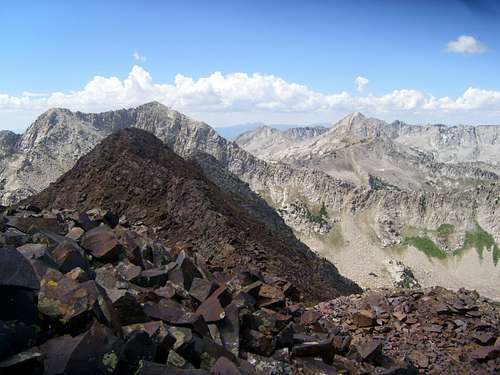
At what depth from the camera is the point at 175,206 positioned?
37.7 m

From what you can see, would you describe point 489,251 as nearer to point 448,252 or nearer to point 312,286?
point 448,252

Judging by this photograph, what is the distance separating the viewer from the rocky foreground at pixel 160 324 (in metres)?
8.08

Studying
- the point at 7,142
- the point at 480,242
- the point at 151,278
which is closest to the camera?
the point at 151,278

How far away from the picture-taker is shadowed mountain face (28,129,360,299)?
31594 millimetres

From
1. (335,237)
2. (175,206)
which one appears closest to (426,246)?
(335,237)

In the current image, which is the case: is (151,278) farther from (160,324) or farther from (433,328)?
(433,328)

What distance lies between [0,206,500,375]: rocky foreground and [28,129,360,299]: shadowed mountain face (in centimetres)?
1003

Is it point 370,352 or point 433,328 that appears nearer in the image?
point 370,352

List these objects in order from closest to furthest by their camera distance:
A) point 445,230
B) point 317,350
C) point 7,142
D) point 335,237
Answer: point 317,350
point 445,230
point 335,237
point 7,142

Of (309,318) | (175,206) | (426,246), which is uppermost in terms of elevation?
(175,206)

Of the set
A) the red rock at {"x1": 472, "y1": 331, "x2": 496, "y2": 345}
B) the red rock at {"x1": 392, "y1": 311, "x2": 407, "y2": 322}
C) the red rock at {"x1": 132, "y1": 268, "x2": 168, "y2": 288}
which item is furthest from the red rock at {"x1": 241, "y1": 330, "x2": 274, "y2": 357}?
the red rock at {"x1": 472, "y1": 331, "x2": 496, "y2": 345}

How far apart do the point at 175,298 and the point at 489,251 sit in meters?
172

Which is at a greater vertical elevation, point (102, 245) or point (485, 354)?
point (102, 245)

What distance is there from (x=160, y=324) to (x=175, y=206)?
92.2 ft
